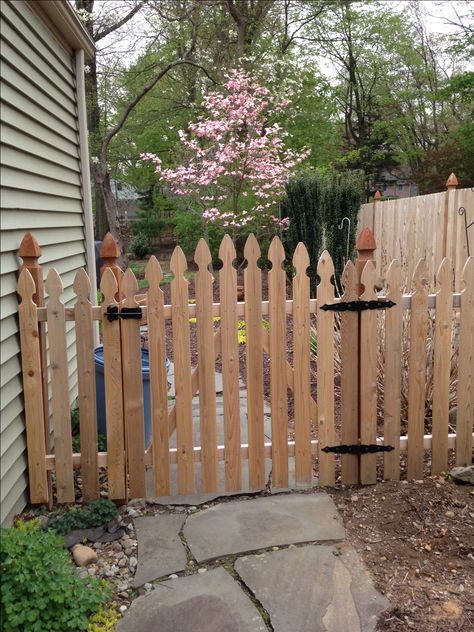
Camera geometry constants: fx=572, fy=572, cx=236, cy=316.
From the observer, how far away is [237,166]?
37.2 feet

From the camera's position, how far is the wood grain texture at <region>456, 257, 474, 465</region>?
10.1 feet

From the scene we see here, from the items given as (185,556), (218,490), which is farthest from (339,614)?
(218,490)

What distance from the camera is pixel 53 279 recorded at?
272 centimetres

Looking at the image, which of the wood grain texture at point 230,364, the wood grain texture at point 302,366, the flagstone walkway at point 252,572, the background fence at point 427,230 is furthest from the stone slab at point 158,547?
the background fence at point 427,230

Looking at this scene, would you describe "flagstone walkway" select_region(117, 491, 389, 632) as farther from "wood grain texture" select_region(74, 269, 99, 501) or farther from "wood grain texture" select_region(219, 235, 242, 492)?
"wood grain texture" select_region(74, 269, 99, 501)

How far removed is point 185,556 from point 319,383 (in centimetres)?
112

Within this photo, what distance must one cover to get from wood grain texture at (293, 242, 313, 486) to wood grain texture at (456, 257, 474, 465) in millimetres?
849

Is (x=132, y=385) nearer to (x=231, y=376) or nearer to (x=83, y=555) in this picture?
(x=231, y=376)

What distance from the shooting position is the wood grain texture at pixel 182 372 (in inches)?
112

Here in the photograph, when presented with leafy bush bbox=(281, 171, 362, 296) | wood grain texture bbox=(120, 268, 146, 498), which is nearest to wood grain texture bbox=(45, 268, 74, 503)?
wood grain texture bbox=(120, 268, 146, 498)

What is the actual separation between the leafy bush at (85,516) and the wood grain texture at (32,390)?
0.62 ft

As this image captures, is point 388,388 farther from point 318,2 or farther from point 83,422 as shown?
point 318,2

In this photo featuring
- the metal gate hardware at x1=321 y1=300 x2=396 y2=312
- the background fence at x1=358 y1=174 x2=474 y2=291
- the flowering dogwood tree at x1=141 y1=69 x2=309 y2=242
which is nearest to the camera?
the metal gate hardware at x1=321 y1=300 x2=396 y2=312

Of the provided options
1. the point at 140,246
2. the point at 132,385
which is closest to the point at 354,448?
the point at 132,385
